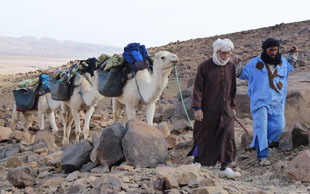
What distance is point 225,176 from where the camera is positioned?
18.0 feet

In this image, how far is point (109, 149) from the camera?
20.0ft

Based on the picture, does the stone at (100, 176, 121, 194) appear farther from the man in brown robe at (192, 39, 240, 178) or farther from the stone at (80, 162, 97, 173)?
the stone at (80, 162, 97, 173)

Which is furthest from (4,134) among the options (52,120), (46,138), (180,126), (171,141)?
(171,141)

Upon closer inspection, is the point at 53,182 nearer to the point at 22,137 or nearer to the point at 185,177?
the point at 185,177

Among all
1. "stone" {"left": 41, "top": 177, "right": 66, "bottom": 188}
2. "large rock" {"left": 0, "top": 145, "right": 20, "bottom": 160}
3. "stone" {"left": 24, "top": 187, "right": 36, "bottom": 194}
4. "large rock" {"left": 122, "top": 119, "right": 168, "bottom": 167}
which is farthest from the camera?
"large rock" {"left": 0, "top": 145, "right": 20, "bottom": 160}

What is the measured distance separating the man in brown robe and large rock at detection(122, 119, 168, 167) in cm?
67

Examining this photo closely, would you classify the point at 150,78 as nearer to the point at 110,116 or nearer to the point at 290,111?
the point at 290,111

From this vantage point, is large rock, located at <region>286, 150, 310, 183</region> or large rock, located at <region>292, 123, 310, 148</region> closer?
large rock, located at <region>286, 150, 310, 183</region>

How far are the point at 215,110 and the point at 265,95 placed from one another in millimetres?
945

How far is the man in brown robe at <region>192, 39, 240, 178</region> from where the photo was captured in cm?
545

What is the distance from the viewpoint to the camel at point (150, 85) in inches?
275

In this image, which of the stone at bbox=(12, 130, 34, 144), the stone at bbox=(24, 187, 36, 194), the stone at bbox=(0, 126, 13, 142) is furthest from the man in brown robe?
the stone at bbox=(0, 126, 13, 142)

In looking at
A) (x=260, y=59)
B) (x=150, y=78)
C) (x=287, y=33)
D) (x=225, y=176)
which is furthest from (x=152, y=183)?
(x=287, y=33)

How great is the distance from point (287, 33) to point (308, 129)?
20651 mm
